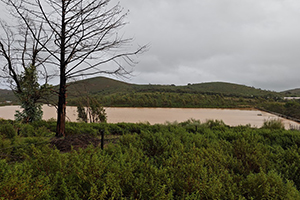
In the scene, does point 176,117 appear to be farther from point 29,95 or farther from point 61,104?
point 61,104

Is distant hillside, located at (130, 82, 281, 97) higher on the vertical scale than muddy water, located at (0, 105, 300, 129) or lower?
higher

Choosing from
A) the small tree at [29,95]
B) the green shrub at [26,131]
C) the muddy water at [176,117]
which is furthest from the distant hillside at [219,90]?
the green shrub at [26,131]

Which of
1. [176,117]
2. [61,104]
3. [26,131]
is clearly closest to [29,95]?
[26,131]

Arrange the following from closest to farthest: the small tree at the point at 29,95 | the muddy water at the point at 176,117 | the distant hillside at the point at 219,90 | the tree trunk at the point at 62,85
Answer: the tree trunk at the point at 62,85
the small tree at the point at 29,95
the muddy water at the point at 176,117
the distant hillside at the point at 219,90

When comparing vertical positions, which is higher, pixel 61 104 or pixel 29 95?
pixel 29 95

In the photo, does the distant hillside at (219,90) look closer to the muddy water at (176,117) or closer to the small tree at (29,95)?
the muddy water at (176,117)

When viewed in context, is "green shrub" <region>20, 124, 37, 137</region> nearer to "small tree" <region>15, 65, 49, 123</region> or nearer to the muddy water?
"small tree" <region>15, 65, 49, 123</region>

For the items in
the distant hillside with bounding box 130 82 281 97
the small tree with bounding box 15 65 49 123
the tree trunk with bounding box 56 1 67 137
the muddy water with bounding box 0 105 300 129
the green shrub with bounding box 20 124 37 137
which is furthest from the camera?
the distant hillside with bounding box 130 82 281 97

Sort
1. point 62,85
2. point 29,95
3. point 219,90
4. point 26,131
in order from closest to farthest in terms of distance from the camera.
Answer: point 62,85
point 26,131
point 29,95
point 219,90

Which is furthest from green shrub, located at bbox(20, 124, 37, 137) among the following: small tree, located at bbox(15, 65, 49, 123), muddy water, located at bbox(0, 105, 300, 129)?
muddy water, located at bbox(0, 105, 300, 129)

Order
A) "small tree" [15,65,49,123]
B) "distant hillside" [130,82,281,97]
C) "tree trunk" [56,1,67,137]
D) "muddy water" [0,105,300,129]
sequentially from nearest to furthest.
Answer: "tree trunk" [56,1,67,137]
"small tree" [15,65,49,123]
"muddy water" [0,105,300,129]
"distant hillside" [130,82,281,97]

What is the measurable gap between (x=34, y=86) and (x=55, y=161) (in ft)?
31.0

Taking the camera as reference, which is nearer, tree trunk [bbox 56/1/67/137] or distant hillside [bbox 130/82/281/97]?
tree trunk [bbox 56/1/67/137]

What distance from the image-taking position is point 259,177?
7.85 ft
